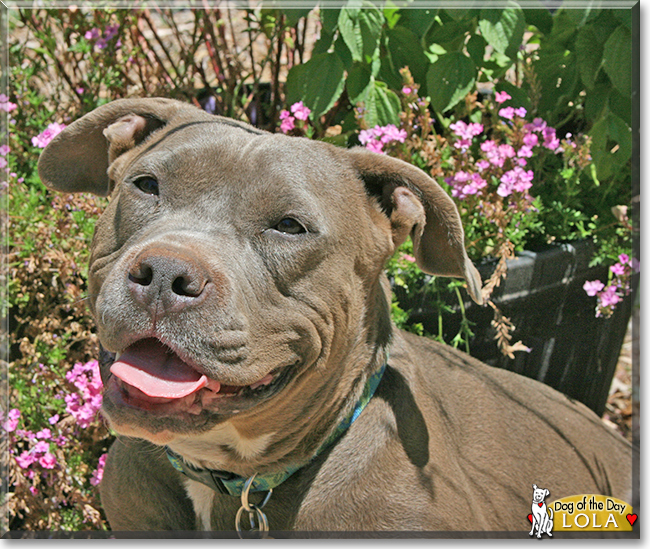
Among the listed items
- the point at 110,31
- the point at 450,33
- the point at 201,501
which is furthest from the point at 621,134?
the point at 110,31

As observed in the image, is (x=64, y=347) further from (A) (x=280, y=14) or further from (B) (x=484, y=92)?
(B) (x=484, y=92)

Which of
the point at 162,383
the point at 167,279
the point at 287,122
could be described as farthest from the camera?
the point at 287,122

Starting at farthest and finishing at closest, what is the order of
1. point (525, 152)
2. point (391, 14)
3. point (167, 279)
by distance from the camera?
point (391, 14) < point (525, 152) < point (167, 279)

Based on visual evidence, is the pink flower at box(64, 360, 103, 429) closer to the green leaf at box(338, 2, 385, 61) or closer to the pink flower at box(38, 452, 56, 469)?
the pink flower at box(38, 452, 56, 469)

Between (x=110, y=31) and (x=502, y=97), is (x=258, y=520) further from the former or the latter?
(x=110, y=31)

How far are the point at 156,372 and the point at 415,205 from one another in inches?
44.0

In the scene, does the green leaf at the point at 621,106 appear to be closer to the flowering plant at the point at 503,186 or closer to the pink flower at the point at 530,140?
the flowering plant at the point at 503,186

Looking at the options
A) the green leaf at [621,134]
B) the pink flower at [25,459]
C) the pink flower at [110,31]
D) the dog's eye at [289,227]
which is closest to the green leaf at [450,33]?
the green leaf at [621,134]

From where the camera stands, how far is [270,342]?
2.37 metres

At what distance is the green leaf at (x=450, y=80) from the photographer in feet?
13.1

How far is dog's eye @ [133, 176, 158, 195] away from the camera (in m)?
2.51

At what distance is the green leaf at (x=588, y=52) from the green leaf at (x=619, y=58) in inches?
5.3

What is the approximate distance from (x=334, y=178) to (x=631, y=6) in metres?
2.18

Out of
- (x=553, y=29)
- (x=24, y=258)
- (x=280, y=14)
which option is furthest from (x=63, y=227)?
(x=553, y=29)
